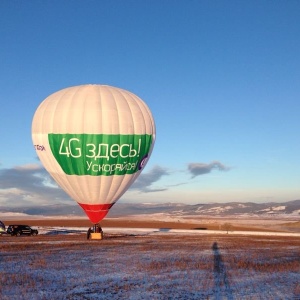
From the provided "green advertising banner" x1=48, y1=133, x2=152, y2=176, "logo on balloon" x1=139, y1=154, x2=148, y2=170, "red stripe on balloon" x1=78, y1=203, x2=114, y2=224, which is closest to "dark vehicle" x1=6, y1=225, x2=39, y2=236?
"red stripe on balloon" x1=78, y1=203, x2=114, y2=224

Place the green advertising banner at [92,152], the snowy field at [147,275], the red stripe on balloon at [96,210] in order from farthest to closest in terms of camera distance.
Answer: the red stripe on balloon at [96,210]
the green advertising banner at [92,152]
the snowy field at [147,275]

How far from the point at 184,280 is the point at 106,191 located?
68.0ft

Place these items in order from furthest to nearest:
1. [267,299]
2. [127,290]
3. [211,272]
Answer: [211,272], [127,290], [267,299]

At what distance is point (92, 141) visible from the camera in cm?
3775

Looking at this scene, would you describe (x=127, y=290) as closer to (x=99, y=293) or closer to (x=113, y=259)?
(x=99, y=293)

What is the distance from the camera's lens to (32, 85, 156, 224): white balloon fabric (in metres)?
37.8

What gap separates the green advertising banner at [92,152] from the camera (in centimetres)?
3769

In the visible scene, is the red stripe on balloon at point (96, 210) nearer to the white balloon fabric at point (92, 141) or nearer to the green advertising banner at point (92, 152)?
the white balloon fabric at point (92, 141)

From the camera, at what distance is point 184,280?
63.0 feet

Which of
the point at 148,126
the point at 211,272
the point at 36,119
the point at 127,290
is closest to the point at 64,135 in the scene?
the point at 36,119

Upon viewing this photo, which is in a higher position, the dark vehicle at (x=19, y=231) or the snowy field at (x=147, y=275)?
the dark vehicle at (x=19, y=231)

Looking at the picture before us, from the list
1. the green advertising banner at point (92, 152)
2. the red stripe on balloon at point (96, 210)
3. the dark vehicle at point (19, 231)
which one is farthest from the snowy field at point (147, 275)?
the dark vehicle at point (19, 231)

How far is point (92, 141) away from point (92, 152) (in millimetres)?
921

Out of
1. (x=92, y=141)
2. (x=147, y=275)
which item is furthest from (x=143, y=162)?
(x=147, y=275)
